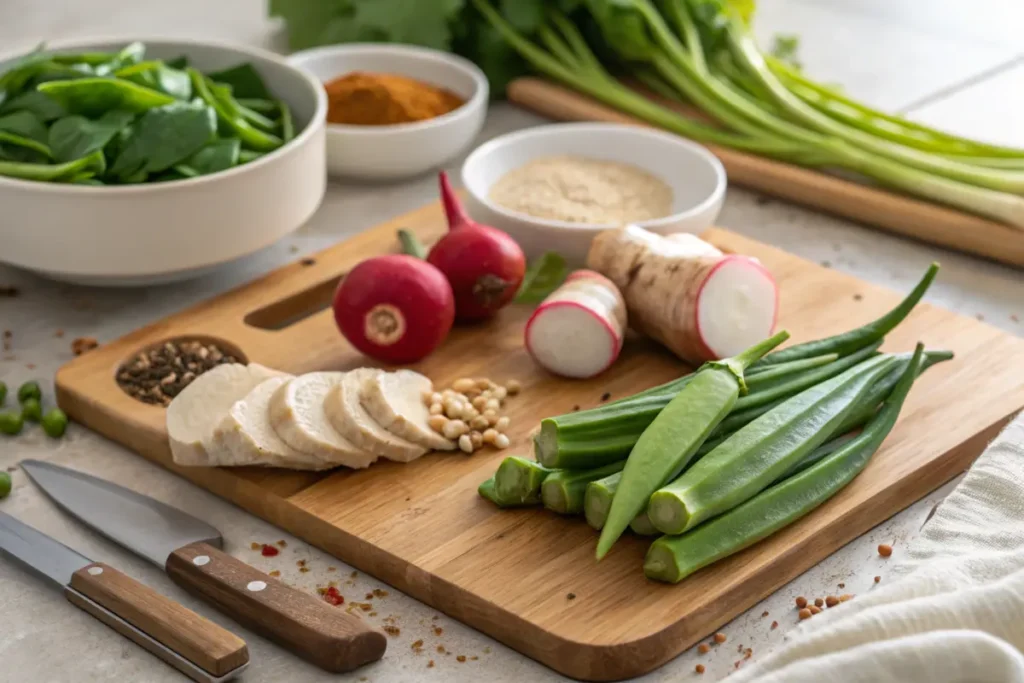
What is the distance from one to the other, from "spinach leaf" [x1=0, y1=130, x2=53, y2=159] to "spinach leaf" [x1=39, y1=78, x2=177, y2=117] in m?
0.09

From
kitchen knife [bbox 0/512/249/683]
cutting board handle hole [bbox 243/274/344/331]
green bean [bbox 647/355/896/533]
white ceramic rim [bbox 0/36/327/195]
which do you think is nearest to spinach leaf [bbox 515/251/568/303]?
cutting board handle hole [bbox 243/274/344/331]

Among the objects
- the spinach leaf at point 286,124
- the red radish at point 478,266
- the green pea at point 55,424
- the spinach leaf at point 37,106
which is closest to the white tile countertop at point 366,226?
the green pea at point 55,424

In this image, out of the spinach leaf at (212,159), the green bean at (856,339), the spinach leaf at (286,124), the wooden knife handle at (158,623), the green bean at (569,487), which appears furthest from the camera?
the spinach leaf at (286,124)

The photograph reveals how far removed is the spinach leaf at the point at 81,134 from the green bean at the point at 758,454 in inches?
46.3

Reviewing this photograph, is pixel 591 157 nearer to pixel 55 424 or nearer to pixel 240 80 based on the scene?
pixel 240 80

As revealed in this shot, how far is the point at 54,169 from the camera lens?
2.25m

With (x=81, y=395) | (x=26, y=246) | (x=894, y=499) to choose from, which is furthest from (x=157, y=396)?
(x=894, y=499)

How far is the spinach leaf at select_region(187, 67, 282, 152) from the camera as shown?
246 cm

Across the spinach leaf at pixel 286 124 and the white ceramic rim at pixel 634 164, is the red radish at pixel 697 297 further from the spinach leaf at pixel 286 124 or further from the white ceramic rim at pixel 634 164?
the spinach leaf at pixel 286 124

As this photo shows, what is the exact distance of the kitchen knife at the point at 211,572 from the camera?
1.61 meters

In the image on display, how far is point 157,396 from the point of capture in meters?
2.17

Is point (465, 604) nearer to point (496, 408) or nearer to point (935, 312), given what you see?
point (496, 408)

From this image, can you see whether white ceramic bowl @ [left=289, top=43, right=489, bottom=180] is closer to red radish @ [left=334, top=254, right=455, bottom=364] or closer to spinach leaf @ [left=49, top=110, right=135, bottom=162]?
spinach leaf @ [left=49, top=110, right=135, bottom=162]

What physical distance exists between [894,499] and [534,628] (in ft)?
1.91
